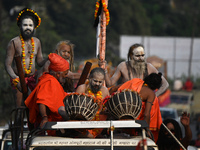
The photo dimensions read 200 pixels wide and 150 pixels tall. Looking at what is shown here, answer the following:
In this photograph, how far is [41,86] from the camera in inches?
278

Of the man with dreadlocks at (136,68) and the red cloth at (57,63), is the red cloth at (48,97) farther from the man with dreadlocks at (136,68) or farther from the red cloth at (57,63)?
the man with dreadlocks at (136,68)

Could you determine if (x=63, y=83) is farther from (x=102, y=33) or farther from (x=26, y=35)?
(x=102, y=33)

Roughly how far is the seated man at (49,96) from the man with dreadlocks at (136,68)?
4.40 ft

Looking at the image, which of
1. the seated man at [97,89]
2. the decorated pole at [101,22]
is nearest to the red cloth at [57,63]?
the seated man at [97,89]

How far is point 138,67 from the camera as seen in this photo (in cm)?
836

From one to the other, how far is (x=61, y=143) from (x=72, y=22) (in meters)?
63.8

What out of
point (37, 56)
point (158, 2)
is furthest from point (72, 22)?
point (37, 56)

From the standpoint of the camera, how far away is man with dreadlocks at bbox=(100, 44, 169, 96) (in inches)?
328

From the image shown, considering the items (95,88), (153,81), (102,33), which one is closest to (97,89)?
(95,88)

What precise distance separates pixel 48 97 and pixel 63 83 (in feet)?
2.40

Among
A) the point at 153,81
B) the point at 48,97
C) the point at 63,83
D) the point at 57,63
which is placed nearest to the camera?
the point at 48,97

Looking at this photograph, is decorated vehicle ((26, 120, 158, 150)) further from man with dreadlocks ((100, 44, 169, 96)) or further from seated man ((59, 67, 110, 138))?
man with dreadlocks ((100, 44, 169, 96))

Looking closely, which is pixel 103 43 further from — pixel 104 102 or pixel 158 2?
pixel 158 2

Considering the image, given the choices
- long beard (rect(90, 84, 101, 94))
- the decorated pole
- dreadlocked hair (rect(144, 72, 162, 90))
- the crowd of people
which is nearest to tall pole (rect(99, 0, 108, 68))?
the decorated pole
